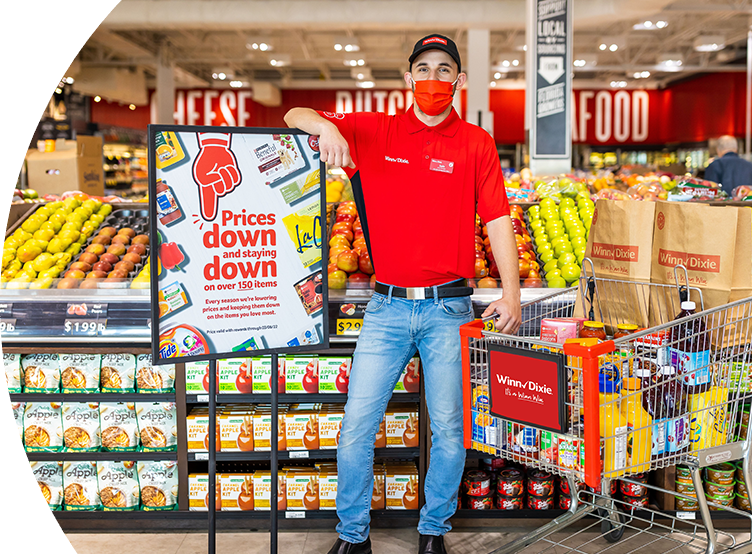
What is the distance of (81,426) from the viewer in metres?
2.91

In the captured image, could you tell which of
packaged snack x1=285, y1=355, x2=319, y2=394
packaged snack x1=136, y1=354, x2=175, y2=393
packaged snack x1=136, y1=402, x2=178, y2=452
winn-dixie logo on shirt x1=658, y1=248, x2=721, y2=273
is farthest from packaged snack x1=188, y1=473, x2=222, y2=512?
winn-dixie logo on shirt x1=658, y1=248, x2=721, y2=273

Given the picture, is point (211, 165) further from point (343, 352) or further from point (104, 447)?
point (104, 447)

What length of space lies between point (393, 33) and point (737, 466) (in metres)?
13.5

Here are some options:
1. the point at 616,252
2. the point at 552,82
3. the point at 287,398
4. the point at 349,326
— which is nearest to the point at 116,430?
the point at 287,398

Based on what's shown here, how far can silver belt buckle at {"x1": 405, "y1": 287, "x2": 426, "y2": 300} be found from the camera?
2.40 meters

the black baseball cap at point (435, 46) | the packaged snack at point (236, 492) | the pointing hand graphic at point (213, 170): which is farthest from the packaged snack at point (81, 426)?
the black baseball cap at point (435, 46)

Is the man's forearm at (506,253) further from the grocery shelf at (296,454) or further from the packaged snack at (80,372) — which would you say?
the packaged snack at (80,372)

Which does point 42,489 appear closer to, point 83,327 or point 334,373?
point 83,327

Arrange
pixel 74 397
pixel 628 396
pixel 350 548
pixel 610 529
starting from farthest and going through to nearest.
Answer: pixel 74 397
pixel 610 529
pixel 350 548
pixel 628 396

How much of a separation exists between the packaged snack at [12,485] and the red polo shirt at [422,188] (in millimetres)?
1893

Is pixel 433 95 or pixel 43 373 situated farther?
pixel 43 373

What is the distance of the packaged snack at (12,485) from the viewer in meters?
2.92

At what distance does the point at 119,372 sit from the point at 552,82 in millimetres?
5907

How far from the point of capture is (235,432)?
2.93 meters
